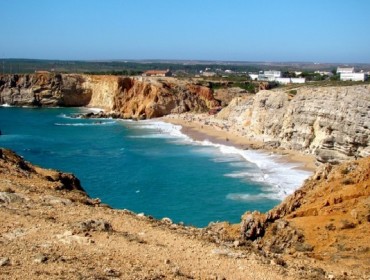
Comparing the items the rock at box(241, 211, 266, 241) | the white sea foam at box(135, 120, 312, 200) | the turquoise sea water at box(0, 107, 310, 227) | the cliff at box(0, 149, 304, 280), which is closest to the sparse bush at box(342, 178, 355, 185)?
the rock at box(241, 211, 266, 241)

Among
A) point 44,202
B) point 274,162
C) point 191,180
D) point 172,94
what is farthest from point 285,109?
point 44,202

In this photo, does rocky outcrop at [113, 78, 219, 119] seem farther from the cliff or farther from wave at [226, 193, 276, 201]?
the cliff

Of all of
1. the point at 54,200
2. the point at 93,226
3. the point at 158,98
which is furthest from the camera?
the point at 158,98

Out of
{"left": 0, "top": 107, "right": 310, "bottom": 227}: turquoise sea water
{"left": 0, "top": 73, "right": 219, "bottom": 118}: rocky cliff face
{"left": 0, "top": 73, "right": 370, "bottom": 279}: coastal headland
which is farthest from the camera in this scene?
{"left": 0, "top": 73, "right": 219, "bottom": 118}: rocky cliff face

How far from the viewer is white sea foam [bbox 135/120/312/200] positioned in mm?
39531

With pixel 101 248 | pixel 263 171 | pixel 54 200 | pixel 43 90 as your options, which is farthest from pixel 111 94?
pixel 101 248

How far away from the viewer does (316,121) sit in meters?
55.5

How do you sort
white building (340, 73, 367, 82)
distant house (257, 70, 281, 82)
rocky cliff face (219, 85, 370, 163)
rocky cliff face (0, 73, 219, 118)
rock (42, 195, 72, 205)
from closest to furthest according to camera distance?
rock (42, 195, 72, 205), rocky cliff face (219, 85, 370, 163), rocky cliff face (0, 73, 219, 118), white building (340, 73, 367, 82), distant house (257, 70, 281, 82)

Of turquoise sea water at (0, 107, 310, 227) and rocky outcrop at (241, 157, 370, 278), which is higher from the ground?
rocky outcrop at (241, 157, 370, 278)

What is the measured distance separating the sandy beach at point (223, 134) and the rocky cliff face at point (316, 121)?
1326mm

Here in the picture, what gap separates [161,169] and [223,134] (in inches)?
1076

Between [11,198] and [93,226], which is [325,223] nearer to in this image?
[93,226]

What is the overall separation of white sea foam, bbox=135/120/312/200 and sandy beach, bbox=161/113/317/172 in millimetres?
1397

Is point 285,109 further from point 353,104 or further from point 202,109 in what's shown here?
point 202,109
